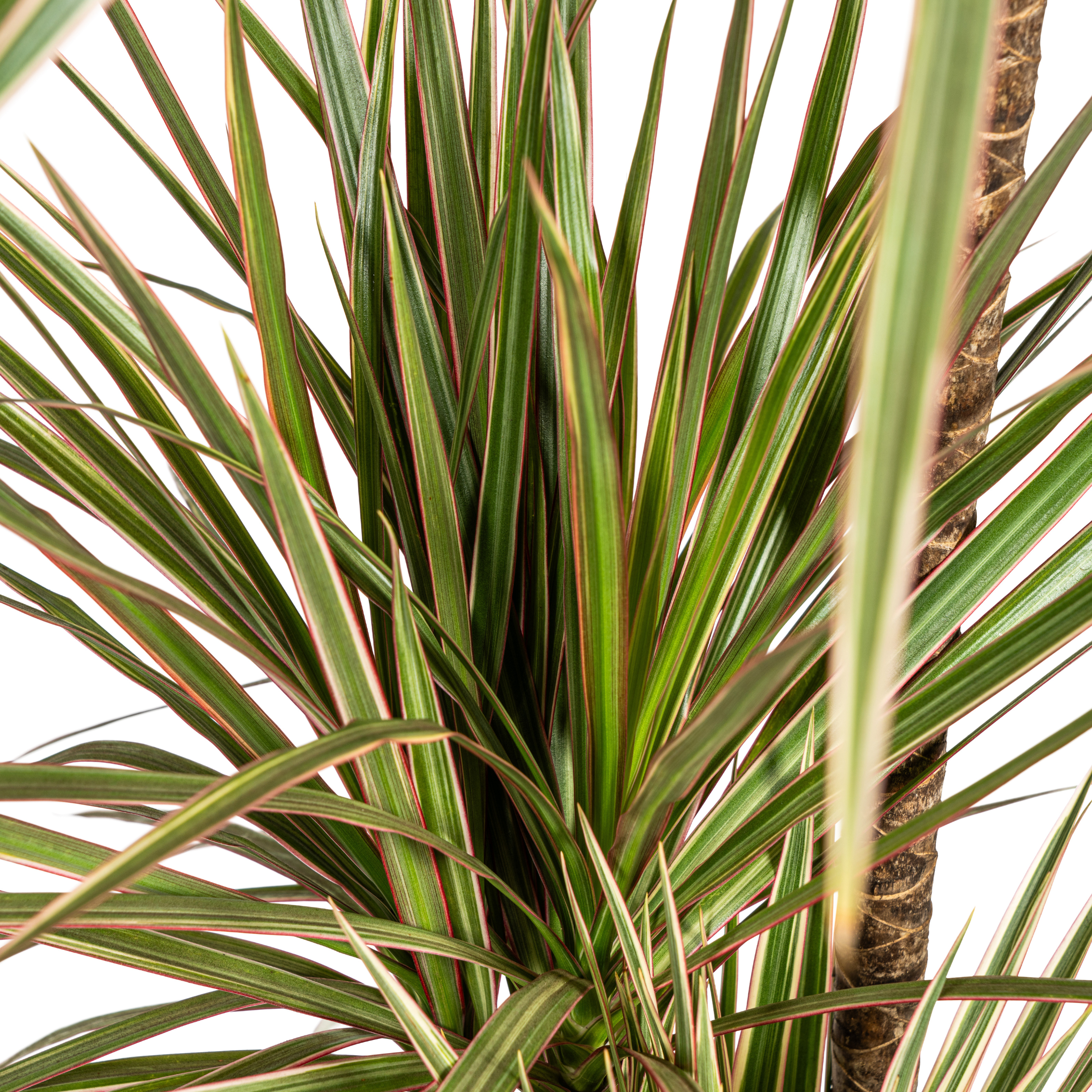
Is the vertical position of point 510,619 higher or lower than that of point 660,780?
higher

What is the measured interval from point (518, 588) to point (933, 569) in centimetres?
27

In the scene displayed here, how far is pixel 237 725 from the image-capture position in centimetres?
56

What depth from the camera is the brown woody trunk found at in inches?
20.0

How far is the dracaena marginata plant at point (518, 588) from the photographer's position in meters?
0.43

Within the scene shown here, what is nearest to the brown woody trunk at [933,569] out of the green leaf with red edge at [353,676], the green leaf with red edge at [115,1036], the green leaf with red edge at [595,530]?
the green leaf with red edge at [595,530]

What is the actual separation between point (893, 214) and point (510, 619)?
0.50 metres

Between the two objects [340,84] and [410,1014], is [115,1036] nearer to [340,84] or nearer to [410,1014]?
[410,1014]

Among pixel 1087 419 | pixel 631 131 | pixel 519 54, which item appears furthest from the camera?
pixel 631 131

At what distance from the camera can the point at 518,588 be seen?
670 mm

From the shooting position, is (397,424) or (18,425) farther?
(397,424)

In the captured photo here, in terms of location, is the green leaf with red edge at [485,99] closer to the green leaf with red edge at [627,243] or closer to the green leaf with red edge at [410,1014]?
the green leaf with red edge at [627,243]

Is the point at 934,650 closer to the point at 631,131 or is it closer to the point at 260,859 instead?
the point at 260,859

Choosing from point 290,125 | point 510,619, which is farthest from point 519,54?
point 290,125

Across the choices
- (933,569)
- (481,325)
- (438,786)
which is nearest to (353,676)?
(438,786)
